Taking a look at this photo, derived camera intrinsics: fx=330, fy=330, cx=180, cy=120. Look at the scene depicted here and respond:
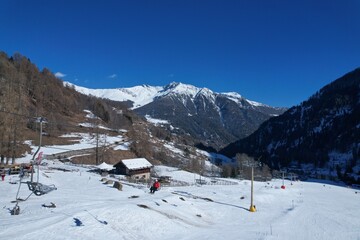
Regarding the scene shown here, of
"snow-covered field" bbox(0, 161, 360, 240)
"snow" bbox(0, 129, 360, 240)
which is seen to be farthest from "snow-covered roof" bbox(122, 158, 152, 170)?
"snow-covered field" bbox(0, 161, 360, 240)

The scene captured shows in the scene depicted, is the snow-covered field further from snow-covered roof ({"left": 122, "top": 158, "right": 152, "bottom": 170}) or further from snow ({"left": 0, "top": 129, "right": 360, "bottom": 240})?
snow-covered roof ({"left": 122, "top": 158, "right": 152, "bottom": 170})

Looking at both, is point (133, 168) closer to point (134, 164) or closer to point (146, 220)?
point (134, 164)

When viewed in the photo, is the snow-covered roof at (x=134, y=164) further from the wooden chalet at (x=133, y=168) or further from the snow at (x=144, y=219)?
the snow at (x=144, y=219)

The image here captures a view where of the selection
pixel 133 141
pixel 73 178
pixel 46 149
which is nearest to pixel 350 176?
pixel 133 141

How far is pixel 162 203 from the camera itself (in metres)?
34.8

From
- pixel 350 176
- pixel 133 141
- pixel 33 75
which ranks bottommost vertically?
pixel 350 176

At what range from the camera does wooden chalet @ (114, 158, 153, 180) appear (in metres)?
79.3

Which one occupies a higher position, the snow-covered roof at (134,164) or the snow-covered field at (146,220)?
the snow-covered roof at (134,164)

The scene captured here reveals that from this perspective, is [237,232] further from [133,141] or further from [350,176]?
[350,176]

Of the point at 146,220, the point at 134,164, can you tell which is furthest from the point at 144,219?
the point at 134,164

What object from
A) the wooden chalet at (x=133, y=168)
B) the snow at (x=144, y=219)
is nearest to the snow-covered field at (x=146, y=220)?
the snow at (x=144, y=219)

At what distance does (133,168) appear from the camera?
80062 mm

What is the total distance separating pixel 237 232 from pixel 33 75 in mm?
152292

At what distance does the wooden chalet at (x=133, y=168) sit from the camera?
7931 centimetres
